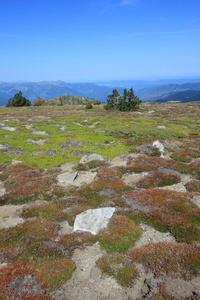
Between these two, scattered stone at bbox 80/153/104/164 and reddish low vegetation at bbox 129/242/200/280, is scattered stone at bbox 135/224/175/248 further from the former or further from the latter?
scattered stone at bbox 80/153/104/164

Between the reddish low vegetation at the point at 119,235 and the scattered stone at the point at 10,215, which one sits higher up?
the reddish low vegetation at the point at 119,235

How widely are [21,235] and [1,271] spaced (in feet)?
10.7

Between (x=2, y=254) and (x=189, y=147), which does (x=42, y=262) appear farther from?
(x=189, y=147)

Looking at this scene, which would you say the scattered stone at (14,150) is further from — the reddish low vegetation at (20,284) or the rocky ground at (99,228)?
the reddish low vegetation at (20,284)

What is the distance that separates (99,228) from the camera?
13.6 metres

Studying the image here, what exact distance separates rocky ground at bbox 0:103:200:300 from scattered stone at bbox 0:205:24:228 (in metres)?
0.08

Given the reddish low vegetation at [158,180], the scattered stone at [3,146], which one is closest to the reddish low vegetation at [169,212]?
the reddish low vegetation at [158,180]

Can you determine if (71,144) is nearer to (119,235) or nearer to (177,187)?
(177,187)

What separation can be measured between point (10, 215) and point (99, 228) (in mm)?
8076

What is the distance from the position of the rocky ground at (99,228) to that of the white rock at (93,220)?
0.25 feet

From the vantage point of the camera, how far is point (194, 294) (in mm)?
8898

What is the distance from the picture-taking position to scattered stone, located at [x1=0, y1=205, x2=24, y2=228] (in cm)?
1501

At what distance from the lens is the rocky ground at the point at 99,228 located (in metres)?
9.52

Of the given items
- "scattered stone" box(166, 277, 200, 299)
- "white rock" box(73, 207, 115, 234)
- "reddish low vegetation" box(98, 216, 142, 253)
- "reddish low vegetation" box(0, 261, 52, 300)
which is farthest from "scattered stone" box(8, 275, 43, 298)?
"scattered stone" box(166, 277, 200, 299)
